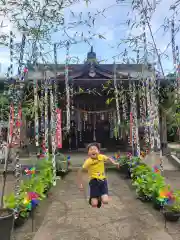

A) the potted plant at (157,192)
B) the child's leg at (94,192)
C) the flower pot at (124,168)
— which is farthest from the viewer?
the flower pot at (124,168)

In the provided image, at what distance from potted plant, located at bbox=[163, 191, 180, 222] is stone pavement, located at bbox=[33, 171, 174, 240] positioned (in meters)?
0.23

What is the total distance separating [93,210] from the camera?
6.29 m

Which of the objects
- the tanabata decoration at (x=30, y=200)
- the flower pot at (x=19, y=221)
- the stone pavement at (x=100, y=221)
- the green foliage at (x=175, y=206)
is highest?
the tanabata decoration at (x=30, y=200)

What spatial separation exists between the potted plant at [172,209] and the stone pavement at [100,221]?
0.76ft

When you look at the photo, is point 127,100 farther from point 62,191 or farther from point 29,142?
point 62,191

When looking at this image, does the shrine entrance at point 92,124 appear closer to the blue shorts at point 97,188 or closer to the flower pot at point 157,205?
the flower pot at point 157,205

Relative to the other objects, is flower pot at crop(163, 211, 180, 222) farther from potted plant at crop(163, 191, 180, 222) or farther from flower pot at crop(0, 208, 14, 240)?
flower pot at crop(0, 208, 14, 240)

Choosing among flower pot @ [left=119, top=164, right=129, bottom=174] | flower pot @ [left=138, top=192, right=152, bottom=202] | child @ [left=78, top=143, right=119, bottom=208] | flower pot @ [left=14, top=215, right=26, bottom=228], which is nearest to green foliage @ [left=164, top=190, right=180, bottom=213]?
flower pot @ [left=138, top=192, right=152, bottom=202]

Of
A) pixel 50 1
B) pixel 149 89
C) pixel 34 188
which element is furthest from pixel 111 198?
pixel 50 1

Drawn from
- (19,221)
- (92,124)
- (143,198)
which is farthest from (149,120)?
(92,124)

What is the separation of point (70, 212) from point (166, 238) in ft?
7.97

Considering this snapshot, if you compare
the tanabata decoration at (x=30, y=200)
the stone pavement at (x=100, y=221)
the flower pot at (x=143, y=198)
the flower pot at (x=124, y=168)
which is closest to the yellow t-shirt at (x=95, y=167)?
the stone pavement at (x=100, y=221)

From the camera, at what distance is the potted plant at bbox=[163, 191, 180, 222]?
5.24m

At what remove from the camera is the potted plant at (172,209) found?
17.2 ft
